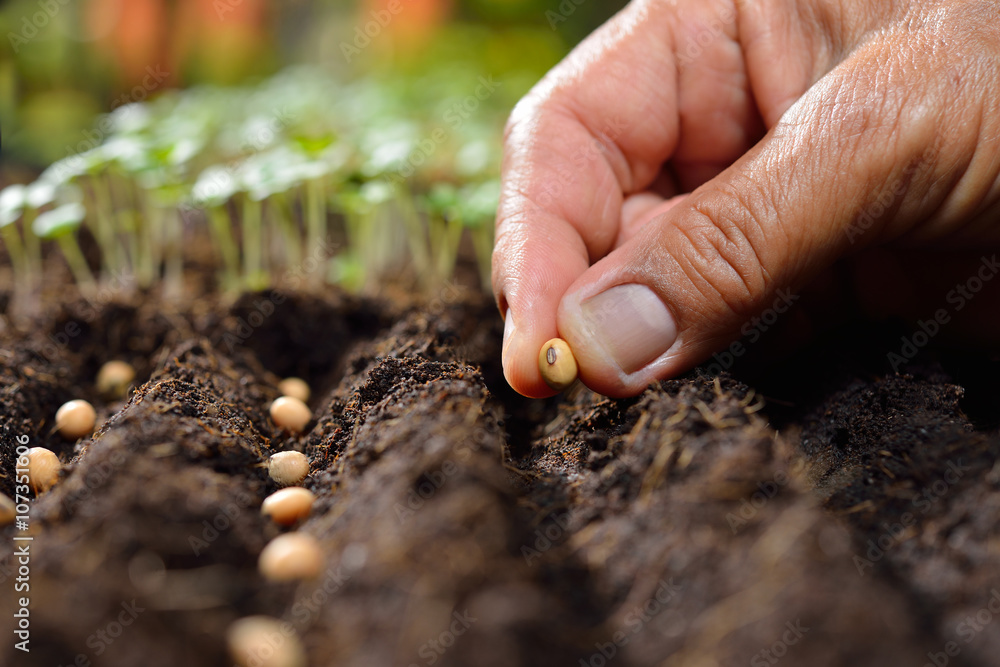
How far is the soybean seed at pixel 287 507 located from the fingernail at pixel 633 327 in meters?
0.56

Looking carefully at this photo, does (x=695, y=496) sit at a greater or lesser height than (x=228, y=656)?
greater

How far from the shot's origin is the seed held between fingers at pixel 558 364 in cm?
124

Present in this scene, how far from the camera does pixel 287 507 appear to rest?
1033 millimetres

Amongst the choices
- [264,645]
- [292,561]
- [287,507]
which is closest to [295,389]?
[287,507]

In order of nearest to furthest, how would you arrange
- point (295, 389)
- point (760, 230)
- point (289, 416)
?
point (760, 230) → point (289, 416) → point (295, 389)

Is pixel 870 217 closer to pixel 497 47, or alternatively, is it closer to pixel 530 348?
pixel 530 348

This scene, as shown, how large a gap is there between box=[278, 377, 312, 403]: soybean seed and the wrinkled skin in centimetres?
52

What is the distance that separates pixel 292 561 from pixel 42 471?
0.63m

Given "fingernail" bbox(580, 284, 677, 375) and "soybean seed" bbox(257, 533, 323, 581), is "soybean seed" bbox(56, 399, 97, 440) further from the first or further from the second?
"fingernail" bbox(580, 284, 677, 375)

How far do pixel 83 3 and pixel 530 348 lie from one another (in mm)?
3757

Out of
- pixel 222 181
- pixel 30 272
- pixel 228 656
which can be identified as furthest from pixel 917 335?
pixel 30 272

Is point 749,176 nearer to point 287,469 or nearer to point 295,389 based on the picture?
point 287,469

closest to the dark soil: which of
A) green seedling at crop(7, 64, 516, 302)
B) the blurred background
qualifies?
green seedling at crop(7, 64, 516, 302)

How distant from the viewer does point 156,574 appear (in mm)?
831
